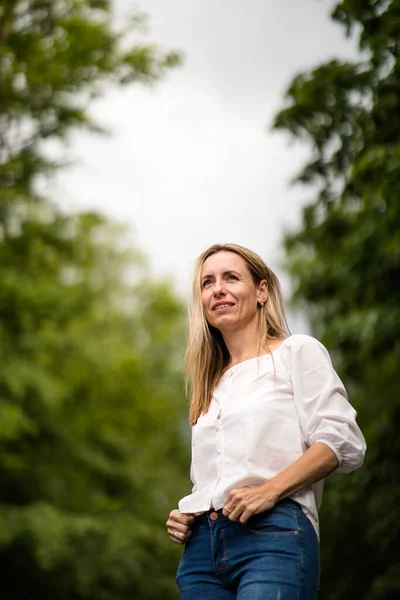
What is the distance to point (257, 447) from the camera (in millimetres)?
2102

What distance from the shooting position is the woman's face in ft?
7.83

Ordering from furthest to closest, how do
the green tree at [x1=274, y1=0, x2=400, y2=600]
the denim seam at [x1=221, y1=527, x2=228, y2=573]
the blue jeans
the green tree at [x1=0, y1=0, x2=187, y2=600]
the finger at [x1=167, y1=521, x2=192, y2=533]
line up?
1. the green tree at [x1=0, y1=0, x2=187, y2=600]
2. the green tree at [x1=274, y1=0, x2=400, y2=600]
3. the finger at [x1=167, y1=521, x2=192, y2=533]
4. the denim seam at [x1=221, y1=527, x2=228, y2=573]
5. the blue jeans

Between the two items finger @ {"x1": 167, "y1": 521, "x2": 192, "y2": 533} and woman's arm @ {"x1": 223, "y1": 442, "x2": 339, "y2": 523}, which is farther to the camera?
finger @ {"x1": 167, "y1": 521, "x2": 192, "y2": 533}

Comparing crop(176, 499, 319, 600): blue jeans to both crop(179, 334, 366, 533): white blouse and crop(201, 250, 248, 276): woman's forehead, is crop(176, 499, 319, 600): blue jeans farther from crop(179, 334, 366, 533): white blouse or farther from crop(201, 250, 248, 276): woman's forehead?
crop(201, 250, 248, 276): woman's forehead

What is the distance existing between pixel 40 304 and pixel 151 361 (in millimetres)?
11378

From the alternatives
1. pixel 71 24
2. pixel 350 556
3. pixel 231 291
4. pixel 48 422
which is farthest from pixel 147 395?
pixel 231 291

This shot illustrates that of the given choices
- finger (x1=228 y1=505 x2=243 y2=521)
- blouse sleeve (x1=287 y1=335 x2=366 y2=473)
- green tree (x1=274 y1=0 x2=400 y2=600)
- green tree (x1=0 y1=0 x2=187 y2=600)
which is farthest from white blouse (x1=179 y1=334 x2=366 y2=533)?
green tree (x1=0 y1=0 x2=187 y2=600)

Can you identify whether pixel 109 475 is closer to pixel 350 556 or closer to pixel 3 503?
pixel 3 503

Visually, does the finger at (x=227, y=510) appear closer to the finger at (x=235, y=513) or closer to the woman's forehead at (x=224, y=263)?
the finger at (x=235, y=513)

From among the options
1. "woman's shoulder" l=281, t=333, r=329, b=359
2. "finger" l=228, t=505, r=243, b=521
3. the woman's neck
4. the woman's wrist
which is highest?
the woman's neck

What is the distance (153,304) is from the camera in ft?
76.8

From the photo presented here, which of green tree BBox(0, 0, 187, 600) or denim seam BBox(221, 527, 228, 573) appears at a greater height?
green tree BBox(0, 0, 187, 600)

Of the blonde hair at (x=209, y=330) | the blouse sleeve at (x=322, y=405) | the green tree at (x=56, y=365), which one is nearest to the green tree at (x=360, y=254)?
the blonde hair at (x=209, y=330)

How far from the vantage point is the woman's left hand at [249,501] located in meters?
1.99
